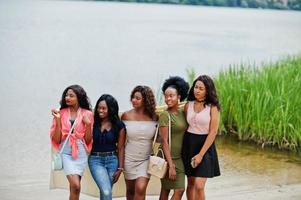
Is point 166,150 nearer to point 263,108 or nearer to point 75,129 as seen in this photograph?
point 75,129

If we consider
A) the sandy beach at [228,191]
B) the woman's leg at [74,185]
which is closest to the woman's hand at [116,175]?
the woman's leg at [74,185]

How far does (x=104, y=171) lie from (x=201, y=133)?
63cm

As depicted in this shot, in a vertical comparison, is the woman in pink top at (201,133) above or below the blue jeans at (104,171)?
above

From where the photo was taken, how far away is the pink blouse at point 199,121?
4.17 metres

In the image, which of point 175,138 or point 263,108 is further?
point 263,108

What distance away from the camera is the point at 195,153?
4203 millimetres

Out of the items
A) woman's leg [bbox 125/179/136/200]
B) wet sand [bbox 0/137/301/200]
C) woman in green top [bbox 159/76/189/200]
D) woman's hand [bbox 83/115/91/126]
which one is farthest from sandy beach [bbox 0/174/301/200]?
woman's hand [bbox 83/115/91/126]

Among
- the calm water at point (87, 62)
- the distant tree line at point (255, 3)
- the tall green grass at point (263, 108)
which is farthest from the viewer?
the distant tree line at point (255, 3)

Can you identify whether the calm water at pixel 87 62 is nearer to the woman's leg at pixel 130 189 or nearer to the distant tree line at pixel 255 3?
the woman's leg at pixel 130 189

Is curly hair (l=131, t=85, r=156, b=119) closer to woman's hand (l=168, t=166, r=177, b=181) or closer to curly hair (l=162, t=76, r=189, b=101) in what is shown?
curly hair (l=162, t=76, r=189, b=101)

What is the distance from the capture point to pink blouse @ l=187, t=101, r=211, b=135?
13.7 ft

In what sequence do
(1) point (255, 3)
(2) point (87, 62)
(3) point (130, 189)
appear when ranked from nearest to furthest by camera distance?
1. (3) point (130, 189)
2. (2) point (87, 62)
3. (1) point (255, 3)

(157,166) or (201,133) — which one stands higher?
(201,133)

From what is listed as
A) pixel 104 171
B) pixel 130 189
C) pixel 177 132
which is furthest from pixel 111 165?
pixel 177 132
